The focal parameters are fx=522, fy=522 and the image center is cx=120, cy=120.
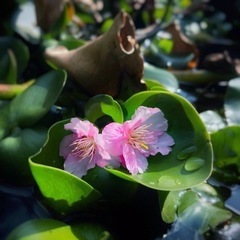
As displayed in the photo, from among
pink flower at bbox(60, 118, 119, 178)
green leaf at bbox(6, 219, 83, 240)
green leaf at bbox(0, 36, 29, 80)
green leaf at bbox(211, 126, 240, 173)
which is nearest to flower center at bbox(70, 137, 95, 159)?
pink flower at bbox(60, 118, 119, 178)

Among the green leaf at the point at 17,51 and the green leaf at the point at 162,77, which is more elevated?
the green leaf at the point at 17,51

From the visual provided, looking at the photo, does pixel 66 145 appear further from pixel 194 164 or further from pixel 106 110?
pixel 194 164

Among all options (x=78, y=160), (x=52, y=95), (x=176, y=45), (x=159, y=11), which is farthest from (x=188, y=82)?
(x=78, y=160)

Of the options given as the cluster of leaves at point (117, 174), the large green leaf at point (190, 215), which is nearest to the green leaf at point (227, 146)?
the cluster of leaves at point (117, 174)

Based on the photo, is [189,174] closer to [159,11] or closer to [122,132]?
[122,132]

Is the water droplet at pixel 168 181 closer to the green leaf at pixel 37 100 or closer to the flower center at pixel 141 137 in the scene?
the flower center at pixel 141 137

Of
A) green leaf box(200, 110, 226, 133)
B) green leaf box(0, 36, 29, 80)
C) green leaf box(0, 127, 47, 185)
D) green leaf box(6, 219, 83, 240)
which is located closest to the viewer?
green leaf box(6, 219, 83, 240)

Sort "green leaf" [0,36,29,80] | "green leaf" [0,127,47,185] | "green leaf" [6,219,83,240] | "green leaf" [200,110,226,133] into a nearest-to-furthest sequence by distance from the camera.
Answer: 1. "green leaf" [6,219,83,240]
2. "green leaf" [0,127,47,185]
3. "green leaf" [200,110,226,133]
4. "green leaf" [0,36,29,80]

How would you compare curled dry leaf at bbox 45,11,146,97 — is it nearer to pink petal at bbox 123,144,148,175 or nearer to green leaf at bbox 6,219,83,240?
pink petal at bbox 123,144,148,175
